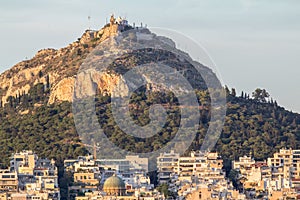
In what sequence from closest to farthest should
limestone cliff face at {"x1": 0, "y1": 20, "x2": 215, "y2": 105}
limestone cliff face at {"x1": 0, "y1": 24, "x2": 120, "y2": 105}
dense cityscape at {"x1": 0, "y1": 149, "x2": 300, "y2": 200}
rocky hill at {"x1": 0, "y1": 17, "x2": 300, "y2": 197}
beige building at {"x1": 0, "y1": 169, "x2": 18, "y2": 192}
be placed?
dense cityscape at {"x1": 0, "y1": 149, "x2": 300, "y2": 200} < beige building at {"x1": 0, "y1": 169, "x2": 18, "y2": 192} < rocky hill at {"x1": 0, "y1": 17, "x2": 300, "y2": 197} < limestone cliff face at {"x1": 0, "y1": 20, "x2": 215, "y2": 105} < limestone cliff face at {"x1": 0, "y1": 24, "x2": 120, "y2": 105}

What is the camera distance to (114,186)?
104 meters

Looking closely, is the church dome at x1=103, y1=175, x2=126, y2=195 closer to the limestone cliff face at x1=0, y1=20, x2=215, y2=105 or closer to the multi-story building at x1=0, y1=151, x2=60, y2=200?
the multi-story building at x1=0, y1=151, x2=60, y2=200

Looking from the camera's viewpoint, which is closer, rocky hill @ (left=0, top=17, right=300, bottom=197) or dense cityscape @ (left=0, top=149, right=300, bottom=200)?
dense cityscape @ (left=0, top=149, right=300, bottom=200)

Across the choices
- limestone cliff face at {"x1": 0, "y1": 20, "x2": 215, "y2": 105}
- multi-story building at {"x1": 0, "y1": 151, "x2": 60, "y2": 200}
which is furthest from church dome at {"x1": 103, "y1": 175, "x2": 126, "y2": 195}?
limestone cliff face at {"x1": 0, "y1": 20, "x2": 215, "y2": 105}

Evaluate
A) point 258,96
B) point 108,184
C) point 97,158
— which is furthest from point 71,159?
point 258,96

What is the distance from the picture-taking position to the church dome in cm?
10381

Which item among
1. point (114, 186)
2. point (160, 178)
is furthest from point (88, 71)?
point (114, 186)

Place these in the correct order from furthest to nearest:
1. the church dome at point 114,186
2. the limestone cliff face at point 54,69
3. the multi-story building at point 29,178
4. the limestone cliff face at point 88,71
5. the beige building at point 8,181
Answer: the limestone cliff face at point 54,69
the limestone cliff face at point 88,71
the beige building at point 8,181
the church dome at point 114,186
the multi-story building at point 29,178

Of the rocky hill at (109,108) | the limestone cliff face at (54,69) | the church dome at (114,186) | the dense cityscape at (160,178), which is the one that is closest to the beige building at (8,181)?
the dense cityscape at (160,178)

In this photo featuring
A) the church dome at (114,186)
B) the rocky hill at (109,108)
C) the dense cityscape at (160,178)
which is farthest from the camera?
the rocky hill at (109,108)

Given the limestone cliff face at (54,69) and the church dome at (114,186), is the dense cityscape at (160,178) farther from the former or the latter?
the limestone cliff face at (54,69)

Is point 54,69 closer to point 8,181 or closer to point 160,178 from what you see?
point 160,178

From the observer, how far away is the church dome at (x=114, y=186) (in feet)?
341

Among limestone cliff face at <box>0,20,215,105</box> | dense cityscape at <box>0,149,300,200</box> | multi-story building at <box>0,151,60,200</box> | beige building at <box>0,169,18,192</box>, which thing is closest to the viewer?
multi-story building at <box>0,151,60,200</box>
